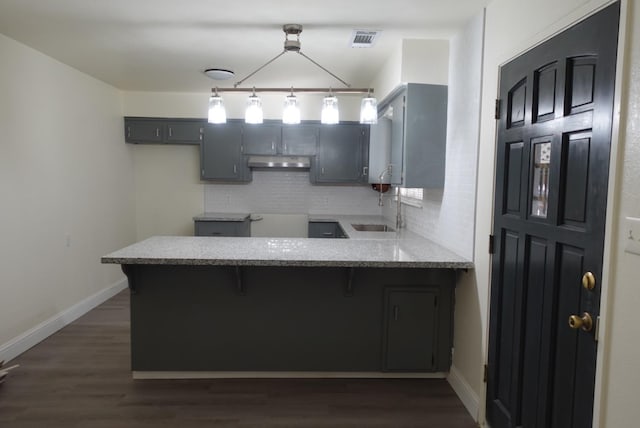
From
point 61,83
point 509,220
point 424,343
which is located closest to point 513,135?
point 509,220

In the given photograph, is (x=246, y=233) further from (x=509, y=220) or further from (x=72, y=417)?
(x=509, y=220)

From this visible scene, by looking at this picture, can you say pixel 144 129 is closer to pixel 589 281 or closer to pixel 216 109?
pixel 216 109

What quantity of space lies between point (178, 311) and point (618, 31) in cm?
281

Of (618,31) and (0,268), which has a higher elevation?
(618,31)

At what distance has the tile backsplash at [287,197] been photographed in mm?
5664

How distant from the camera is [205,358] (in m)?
2.93

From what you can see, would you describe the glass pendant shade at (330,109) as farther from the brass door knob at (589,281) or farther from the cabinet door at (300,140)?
the cabinet door at (300,140)

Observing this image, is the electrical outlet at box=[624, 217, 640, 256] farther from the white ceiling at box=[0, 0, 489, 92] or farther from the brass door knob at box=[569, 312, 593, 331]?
the white ceiling at box=[0, 0, 489, 92]

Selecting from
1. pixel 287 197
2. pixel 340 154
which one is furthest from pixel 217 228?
pixel 340 154

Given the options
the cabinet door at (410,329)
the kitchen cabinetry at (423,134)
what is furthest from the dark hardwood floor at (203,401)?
the kitchen cabinetry at (423,134)

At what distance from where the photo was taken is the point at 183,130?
5.29 metres

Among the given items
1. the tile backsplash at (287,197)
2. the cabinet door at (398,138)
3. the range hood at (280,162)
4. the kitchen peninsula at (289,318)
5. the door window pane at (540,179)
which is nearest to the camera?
the door window pane at (540,179)

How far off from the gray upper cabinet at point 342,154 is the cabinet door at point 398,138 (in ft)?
5.66

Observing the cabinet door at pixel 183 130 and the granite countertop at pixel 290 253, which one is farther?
the cabinet door at pixel 183 130
